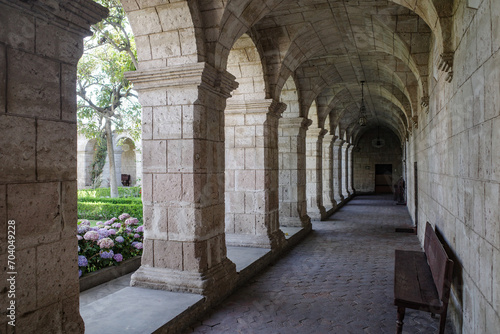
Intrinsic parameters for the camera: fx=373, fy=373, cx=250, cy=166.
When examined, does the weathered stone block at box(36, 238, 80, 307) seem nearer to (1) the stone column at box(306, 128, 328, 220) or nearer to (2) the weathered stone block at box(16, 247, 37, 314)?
(2) the weathered stone block at box(16, 247, 37, 314)

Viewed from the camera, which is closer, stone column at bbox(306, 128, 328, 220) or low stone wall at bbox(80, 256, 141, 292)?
low stone wall at bbox(80, 256, 141, 292)

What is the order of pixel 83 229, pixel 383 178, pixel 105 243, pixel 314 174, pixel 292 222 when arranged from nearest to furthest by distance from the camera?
pixel 105 243, pixel 83 229, pixel 292 222, pixel 314 174, pixel 383 178

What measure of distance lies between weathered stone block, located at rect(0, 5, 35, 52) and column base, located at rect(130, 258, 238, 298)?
248 cm

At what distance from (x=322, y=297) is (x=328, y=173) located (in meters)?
9.51

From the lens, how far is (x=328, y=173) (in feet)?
43.8

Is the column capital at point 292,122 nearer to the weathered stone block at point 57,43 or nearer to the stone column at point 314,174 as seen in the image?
the stone column at point 314,174

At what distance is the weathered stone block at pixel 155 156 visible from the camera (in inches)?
150

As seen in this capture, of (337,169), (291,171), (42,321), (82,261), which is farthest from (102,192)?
(42,321)

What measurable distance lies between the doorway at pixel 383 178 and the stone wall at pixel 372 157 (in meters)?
0.22

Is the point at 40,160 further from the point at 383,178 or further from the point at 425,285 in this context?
the point at 383,178

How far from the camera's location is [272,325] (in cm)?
338

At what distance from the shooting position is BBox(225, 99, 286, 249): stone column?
575 centimetres

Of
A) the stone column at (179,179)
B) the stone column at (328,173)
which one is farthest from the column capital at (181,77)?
the stone column at (328,173)

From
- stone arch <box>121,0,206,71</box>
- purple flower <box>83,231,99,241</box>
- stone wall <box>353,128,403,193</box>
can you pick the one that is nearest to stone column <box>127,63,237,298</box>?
stone arch <box>121,0,206,71</box>
